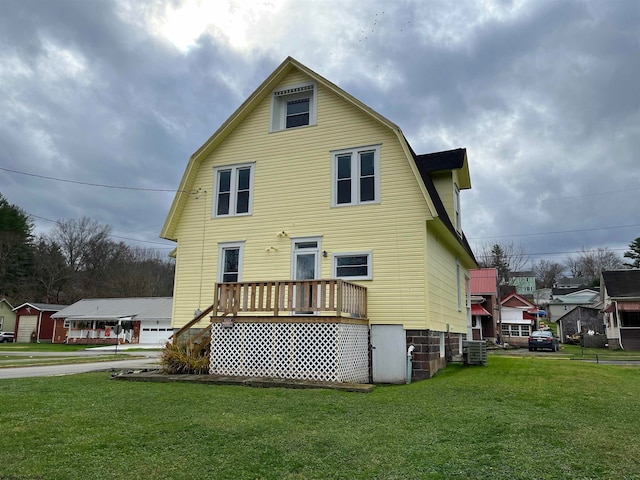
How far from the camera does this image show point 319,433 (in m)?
6.05

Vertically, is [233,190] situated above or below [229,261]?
above

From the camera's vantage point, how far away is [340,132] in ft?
45.6

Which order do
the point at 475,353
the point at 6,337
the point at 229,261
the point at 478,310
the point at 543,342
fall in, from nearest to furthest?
the point at 229,261 < the point at 475,353 < the point at 543,342 < the point at 478,310 < the point at 6,337

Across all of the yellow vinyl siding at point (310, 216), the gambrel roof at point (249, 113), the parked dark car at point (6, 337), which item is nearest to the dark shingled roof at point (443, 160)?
the gambrel roof at point (249, 113)

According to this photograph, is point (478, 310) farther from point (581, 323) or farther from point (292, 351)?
point (292, 351)

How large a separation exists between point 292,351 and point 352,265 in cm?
322

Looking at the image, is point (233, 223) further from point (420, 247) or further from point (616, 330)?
point (616, 330)

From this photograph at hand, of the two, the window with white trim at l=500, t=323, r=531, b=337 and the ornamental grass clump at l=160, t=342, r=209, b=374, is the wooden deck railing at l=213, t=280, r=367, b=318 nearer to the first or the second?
the ornamental grass clump at l=160, t=342, r=209, b=374

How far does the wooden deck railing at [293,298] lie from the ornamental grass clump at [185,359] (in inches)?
53.3

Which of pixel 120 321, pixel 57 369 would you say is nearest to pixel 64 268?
pixel 120 321

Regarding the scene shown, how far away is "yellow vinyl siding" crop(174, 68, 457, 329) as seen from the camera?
41.2 ft

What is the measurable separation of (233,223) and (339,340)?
5843mm

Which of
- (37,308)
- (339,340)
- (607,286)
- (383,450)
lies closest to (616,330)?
(607,286)

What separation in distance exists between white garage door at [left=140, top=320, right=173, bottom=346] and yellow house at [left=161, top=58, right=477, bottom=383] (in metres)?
27.2
